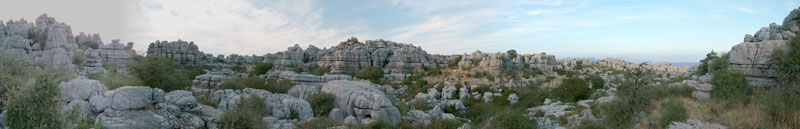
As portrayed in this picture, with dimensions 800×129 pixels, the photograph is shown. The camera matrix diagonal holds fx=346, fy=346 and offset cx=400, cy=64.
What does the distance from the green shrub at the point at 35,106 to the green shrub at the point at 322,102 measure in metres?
10.7

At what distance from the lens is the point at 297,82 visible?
101ft

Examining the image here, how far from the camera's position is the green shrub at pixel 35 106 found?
4.93 meters

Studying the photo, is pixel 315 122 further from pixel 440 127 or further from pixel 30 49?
pixel 30 49

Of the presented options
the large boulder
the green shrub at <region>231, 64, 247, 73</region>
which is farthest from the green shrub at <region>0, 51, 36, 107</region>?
the green shrub at <region>231, 64, 247, 73</region>

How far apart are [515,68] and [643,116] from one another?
95.4ft

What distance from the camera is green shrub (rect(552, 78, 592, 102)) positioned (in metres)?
23.8

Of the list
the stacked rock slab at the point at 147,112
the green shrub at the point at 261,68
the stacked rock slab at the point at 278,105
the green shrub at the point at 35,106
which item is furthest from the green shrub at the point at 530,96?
the green shrub at the point at 261,68

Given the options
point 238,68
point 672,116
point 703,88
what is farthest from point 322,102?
point 238,68

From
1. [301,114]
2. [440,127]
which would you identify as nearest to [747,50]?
[440,127]

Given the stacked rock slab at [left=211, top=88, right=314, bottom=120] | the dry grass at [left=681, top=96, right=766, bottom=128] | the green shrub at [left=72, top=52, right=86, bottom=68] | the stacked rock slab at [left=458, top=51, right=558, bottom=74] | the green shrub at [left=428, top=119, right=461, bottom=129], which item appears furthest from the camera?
the stacked rock slab at [left=458, top=51, right=558, bottom=74]

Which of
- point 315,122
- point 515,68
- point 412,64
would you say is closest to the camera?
point 315,122

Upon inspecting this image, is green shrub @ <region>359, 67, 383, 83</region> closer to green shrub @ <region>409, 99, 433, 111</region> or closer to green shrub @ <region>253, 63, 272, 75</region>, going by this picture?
green shrub @ <region>253, 63, 272, 75</region>

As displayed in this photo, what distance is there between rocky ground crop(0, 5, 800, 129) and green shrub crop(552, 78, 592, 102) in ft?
0.40

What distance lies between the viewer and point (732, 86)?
9586 millimetres
